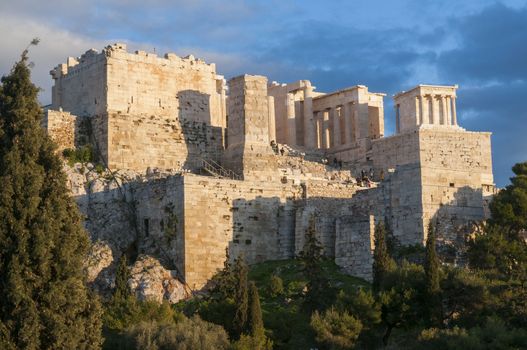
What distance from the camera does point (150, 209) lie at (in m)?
56.7

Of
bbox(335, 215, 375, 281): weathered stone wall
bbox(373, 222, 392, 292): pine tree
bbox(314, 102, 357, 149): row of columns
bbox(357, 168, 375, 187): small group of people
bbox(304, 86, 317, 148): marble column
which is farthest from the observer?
bbox(304, 86, 317, 148): marble column

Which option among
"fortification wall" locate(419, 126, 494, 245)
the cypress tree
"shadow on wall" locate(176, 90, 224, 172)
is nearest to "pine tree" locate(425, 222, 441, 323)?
the cypress tree

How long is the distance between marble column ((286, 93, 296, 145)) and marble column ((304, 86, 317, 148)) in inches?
24.4

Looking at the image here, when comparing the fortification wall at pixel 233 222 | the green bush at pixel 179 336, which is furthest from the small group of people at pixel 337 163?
the green bush at pixel 179 336

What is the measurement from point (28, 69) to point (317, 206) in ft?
77.1

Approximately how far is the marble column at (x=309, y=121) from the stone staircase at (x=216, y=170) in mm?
8785

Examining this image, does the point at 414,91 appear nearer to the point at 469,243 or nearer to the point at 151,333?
the point at 469,243

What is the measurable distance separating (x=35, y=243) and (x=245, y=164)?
26878mm

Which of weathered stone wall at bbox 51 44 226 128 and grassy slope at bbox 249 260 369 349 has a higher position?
weathered stone wall at bbox 51 44 226 128

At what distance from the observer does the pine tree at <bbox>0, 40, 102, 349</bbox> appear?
3412 centimetres

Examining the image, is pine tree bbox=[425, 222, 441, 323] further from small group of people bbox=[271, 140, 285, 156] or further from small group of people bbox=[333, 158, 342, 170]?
small group of people bbox=[333, 158, 342, 170]

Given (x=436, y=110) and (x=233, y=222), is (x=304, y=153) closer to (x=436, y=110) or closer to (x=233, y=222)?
(x=436, y=110)

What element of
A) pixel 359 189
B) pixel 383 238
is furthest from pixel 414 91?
pixel 383 238

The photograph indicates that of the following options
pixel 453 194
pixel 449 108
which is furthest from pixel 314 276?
pixel 449 108
